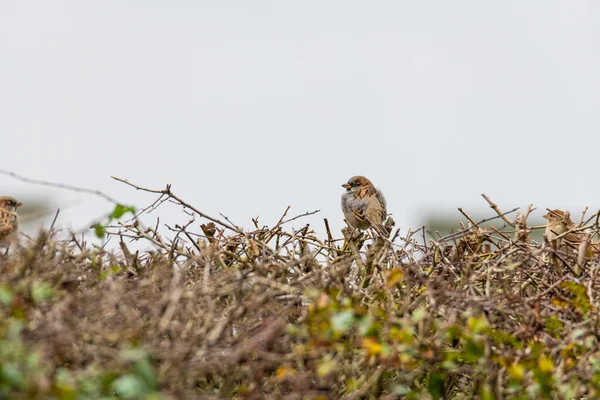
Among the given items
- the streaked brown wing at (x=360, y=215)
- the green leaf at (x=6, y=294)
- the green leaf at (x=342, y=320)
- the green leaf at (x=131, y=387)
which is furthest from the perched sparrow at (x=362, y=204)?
the green leaf at (x=131, y=387)

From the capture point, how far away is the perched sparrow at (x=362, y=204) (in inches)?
232

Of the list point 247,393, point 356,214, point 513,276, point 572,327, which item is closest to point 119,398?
point 247,393

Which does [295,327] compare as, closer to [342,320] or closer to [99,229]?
[342,320]

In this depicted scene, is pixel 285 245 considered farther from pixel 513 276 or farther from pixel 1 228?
pixel 1 228

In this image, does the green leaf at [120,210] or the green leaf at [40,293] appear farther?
the green leaf at [120,210]

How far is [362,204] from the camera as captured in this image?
622 centimetres

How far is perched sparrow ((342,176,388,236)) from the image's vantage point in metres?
5.88

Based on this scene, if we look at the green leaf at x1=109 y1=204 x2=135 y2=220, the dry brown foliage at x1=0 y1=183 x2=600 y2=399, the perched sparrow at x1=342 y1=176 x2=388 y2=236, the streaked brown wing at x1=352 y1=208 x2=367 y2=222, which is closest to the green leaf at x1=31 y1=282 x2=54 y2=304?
the dry brown foliage at x1=0 y1=183 x2=600 y2=399

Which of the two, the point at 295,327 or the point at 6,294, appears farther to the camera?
the point at 295,327

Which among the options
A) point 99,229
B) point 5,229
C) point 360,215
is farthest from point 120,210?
point 360,215

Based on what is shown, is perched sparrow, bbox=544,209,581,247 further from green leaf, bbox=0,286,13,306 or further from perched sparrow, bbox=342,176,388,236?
green leaf, bbox=0,286,13,306

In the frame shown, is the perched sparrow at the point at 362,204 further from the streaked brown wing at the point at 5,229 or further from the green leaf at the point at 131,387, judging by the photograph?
the green leaf at the point at 131,387

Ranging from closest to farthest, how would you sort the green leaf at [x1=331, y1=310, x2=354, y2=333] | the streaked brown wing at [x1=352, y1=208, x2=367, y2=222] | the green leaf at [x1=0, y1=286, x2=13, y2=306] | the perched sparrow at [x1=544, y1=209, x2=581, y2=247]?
1. the green leaf at [x1=0, y1=286, x2=13, y2=306]
2. the green leaf at [x1=331, y1=310, x2=354, y2=333]
3. the perched sparrow at [x1=544, y1=209, x2=581, y2=247]
4. the streaked brown wing at [x1=352, y1=208, x2=367, y2=222]

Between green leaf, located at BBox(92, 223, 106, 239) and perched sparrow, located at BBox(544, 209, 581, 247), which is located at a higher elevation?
green leaf, located at BBox(92, 223, 106, 239)
